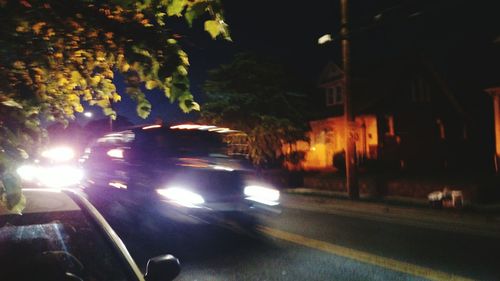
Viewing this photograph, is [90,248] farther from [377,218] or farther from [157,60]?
[377,218]

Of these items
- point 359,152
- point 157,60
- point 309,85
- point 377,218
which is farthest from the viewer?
point 309,85

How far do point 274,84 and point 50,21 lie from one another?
22146 mm

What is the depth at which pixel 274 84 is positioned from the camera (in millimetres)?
24859

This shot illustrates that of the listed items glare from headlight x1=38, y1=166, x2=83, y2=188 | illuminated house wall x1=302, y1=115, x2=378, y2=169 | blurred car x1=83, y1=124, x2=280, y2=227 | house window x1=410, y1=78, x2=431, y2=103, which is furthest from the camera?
house window x1=410, y1=78, x2=431, y2=103

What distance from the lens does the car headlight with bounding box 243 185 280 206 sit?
10.1 m

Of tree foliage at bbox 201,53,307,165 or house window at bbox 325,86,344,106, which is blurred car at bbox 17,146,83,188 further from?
house window at bbox 325,86,344,106

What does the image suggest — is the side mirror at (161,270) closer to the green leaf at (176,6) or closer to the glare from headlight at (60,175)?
the green leaf at (176,6)

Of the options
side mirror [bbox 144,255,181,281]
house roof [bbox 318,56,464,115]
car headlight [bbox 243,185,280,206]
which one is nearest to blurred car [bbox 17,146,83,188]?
car headlight [bbox 243,185,280,206]

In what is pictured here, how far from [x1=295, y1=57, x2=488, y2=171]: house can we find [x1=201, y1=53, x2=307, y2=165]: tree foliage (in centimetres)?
393

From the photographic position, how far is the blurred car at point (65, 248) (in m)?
2.65

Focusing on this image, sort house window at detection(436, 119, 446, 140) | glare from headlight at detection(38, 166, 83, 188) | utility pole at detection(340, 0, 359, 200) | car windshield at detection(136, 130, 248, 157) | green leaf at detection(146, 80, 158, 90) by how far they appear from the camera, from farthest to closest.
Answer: house window at detection(436, 119, 446, 140) → glare from headlight at detection(38, 166, 83, 188) → utility pole at detection(340, 0, 359, 200) → car windshield at detection(136, 130, 248, 157) → green leaf at detection(146, 80, 158, 90)

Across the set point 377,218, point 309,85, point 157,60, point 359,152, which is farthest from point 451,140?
point 157,60

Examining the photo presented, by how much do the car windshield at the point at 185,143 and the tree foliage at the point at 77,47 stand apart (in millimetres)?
6938

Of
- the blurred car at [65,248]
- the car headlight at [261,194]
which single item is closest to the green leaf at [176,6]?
the blurred car at [65,248]
